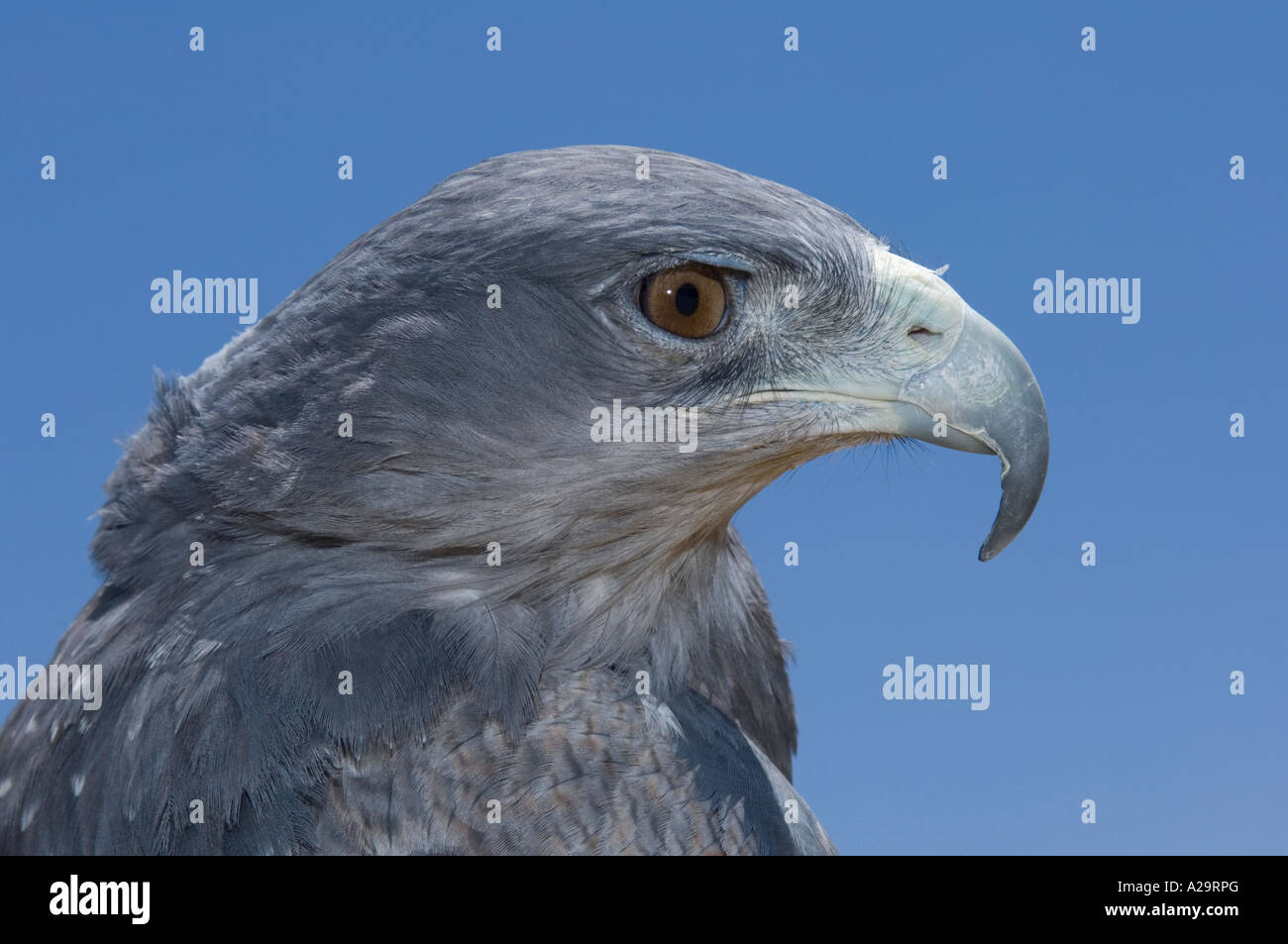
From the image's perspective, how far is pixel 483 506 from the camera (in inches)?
156

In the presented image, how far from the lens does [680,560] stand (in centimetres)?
450

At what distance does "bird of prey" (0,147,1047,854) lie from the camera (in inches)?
145

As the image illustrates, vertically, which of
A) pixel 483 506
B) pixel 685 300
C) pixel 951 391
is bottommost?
pixel 483 506

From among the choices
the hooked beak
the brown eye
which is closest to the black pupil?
the brown eye

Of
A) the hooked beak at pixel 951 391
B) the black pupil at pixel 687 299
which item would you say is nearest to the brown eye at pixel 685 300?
the black pupil at pixel 687 299

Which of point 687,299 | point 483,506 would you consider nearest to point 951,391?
point 687,299

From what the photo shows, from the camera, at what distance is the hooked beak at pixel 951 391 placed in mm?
4145

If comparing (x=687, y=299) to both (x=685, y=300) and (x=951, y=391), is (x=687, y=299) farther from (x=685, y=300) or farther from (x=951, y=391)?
(x=951, y=391)

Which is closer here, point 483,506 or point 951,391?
point 483,506

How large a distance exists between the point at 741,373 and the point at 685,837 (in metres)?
1.42

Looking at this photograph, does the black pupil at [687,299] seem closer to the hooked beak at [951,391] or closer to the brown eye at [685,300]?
the brown eye at [685,300]

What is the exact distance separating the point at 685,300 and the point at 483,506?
891 millimetres

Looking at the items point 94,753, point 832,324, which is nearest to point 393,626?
point 94,753
